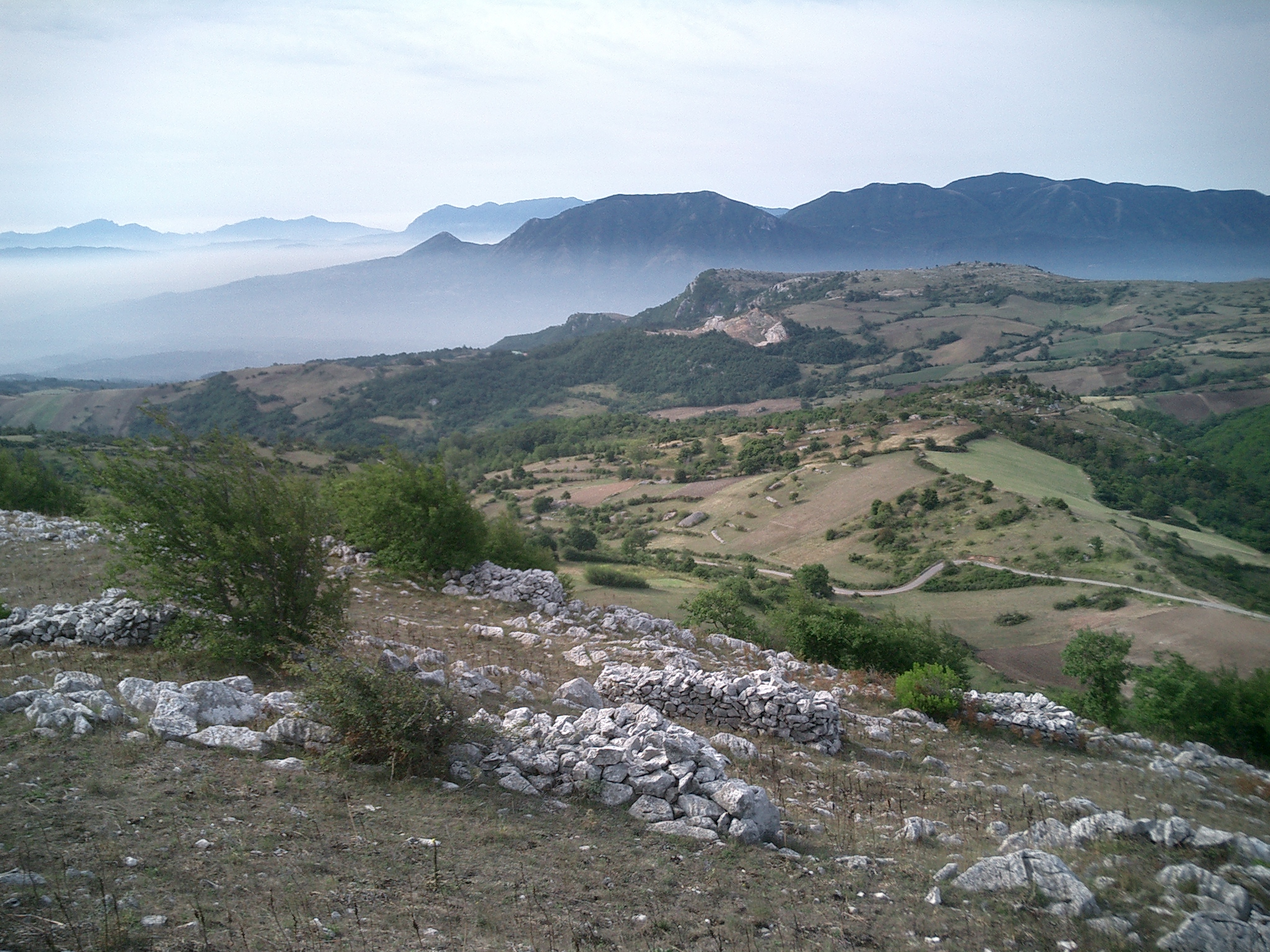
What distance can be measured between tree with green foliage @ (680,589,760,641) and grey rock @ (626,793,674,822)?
1597 cm

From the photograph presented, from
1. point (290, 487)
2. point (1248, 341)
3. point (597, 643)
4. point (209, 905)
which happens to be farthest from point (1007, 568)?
point (1248, 341)

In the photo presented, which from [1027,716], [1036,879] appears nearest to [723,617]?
[1027,716]

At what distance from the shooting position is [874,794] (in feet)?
37.8

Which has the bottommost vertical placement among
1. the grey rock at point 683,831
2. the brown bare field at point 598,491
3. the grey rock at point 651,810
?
the brown bare field at point 598,491

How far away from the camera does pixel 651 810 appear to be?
9047mm

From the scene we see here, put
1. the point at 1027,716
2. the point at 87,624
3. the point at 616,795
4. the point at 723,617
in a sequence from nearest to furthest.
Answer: the point at 616,795
the point at 87,624
the point at 1027,716
the point at 723,617

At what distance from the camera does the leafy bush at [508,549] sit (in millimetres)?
27125

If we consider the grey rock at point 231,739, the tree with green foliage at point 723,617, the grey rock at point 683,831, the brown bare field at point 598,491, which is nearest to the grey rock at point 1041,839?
the grey rock at point 683,831

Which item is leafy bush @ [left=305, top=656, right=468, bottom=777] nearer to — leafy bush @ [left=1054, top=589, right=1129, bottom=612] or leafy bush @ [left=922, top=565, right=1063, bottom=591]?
leafy bush @ [left=1054, top=589, right=1129, bottom=612]

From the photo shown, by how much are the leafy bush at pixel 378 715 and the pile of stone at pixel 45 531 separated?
17.0m

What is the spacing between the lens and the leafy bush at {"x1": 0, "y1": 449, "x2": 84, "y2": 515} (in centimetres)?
3491

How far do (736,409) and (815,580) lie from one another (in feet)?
446

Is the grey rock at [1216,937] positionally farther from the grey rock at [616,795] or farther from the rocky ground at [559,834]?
the grey rock at [616,795]

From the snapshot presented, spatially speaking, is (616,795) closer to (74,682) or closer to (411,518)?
(74,682)
